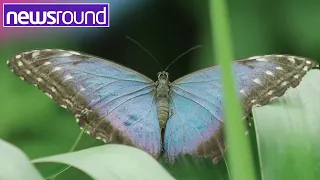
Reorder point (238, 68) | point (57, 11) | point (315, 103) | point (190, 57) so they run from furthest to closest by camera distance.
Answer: point (190, 57), point (57, 11), point (238, 68), point (315, 103)

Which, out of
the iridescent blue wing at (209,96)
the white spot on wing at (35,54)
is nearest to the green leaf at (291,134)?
the iridescent blue wing at (209,96)

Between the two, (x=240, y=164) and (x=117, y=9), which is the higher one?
(x=117, y=9)

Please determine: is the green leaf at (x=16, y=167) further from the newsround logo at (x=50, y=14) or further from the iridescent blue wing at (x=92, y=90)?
the newsround logo at (x=50, y=14)

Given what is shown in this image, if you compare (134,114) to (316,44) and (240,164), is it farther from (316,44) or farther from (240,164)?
(240,164)

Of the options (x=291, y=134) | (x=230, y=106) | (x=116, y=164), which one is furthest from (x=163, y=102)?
(x=230, y=106)

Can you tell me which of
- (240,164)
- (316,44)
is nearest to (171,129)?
(316,44)

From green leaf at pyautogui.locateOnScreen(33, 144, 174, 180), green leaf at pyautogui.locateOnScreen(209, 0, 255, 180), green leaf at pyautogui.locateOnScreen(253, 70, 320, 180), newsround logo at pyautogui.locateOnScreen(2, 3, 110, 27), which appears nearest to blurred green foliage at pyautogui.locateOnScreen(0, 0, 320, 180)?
newsround logo at pyautogui.locateOnScreen(2, 3, 110, 27)
